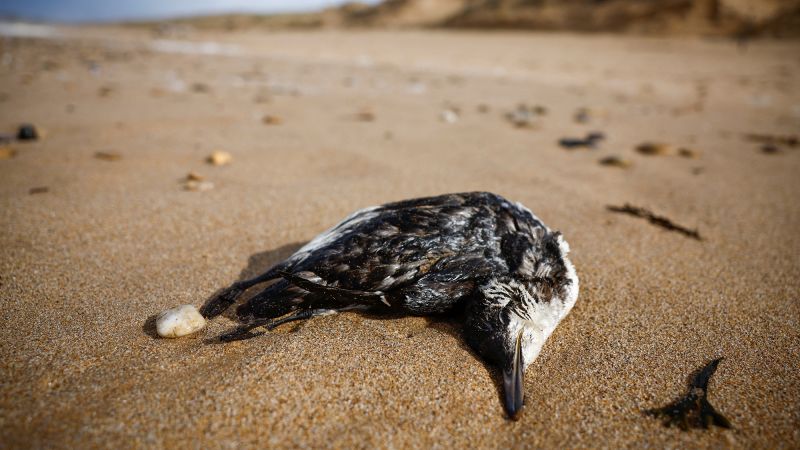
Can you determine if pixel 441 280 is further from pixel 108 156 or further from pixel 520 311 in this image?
pixel 108 156

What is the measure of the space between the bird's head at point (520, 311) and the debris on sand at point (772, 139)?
16.1 feet

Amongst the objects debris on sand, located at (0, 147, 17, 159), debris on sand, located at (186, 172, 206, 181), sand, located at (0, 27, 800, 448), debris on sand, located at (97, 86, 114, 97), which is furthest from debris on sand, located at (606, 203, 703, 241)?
debris on sand, located at (97, 86, 114, 97)

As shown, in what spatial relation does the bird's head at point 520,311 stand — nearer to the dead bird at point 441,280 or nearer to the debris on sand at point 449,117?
the dead bird at point 441,280

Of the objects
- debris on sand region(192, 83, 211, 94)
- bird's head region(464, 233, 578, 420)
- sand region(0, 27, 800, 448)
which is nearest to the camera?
sand region(0, 27, 800, 448)

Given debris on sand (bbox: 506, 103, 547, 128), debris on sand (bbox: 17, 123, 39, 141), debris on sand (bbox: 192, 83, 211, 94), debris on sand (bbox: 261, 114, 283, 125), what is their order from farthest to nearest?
debris on sand (bbox: 192, 83, 211, 94) → debris on sand (bbox: 506, 103, 547, 128) → debris on sand (bbox: 261, 114, 283, 125) → debris on sand (bbox: 17, 123, 39, 141)

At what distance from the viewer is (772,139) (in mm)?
4938

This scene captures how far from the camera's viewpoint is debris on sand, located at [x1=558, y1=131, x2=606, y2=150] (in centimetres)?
446

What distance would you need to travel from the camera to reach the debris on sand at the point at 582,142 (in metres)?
4.46

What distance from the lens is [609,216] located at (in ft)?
9.65

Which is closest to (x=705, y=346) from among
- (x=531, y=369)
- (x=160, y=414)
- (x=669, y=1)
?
(x=531, y=369)

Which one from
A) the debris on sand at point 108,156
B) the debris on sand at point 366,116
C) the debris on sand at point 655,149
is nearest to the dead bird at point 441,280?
the debris on sand at point 108,156

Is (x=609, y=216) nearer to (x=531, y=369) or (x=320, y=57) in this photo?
(x=531, y=369)

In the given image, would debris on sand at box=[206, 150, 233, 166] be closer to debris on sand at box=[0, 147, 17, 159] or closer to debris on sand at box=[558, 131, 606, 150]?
debris on sand at box=[0, 147, 17, 159]

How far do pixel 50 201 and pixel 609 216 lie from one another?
3961mm
